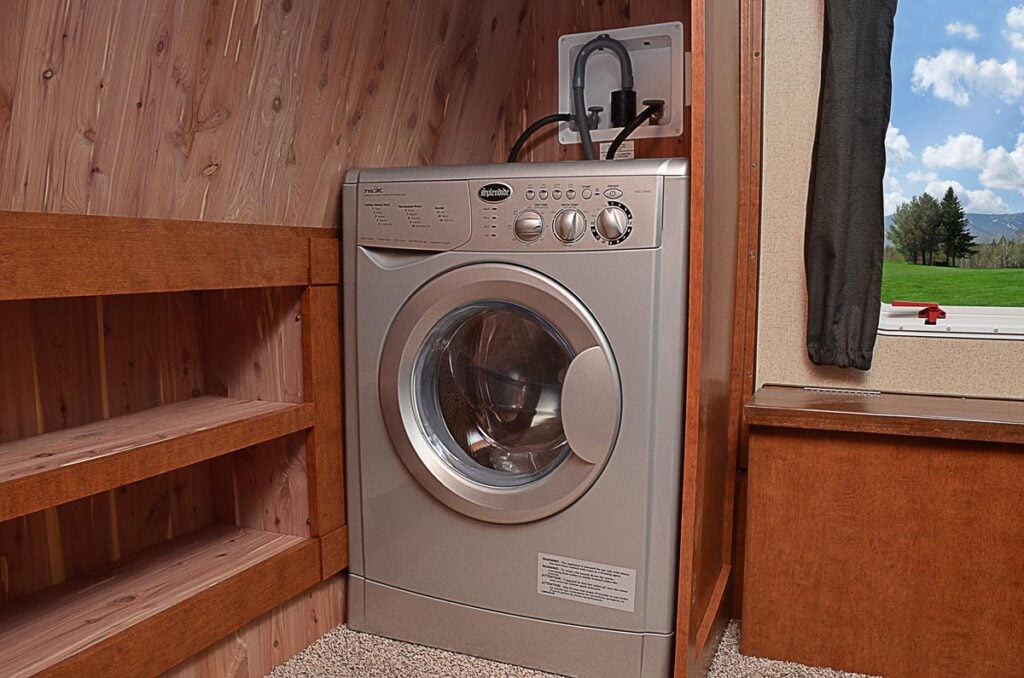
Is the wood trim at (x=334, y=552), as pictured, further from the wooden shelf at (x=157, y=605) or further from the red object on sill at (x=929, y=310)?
the red object on sill at (x=929, y=310)

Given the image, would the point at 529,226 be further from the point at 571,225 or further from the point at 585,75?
the point at 585,75

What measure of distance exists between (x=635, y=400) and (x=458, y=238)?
502mm

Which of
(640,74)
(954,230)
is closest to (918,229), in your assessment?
(954,230)

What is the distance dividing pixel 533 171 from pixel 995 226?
3.99 feet

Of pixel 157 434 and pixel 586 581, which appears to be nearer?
pixel 157 434

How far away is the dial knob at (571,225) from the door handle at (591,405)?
22 centimetres

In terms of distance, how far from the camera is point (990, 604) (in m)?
1.64

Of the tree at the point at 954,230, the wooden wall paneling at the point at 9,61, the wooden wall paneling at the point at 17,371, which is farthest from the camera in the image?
the tree at the point at 954,230

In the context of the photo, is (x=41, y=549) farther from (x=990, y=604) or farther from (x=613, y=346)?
(x=990, y=604)

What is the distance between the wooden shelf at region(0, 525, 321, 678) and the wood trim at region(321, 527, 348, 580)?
27 millimetres

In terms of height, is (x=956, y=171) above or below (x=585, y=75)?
below

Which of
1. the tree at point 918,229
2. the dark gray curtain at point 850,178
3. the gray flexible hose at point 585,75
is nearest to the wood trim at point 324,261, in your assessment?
the gray flexible hose at point 585,75

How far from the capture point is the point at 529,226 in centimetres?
165

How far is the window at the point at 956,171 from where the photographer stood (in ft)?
6.46
